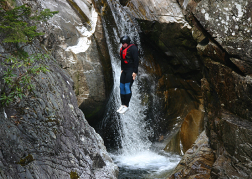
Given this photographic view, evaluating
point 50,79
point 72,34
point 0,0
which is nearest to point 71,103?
point 50,79

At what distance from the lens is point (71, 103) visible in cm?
538

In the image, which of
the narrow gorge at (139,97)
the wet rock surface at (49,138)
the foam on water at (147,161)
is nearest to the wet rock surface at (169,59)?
the narrow gorge at (139,97)

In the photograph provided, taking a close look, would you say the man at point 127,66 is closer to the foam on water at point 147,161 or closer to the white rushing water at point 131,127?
the white rushing water at point 131,127

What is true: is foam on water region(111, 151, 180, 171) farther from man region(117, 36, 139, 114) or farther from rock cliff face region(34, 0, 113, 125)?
man region(117, 36, 139, 114)

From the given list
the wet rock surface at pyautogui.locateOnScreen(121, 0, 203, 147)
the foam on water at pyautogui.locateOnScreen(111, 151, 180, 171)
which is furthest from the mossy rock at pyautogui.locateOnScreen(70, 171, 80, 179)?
the wet rock surface at pyautogui.locateOnScreen(121, 0, 203, 147)

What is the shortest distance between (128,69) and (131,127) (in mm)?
4169

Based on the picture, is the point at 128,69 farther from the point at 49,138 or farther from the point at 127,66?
the point at 49,138

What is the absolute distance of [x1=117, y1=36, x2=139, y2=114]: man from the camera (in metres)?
6.14

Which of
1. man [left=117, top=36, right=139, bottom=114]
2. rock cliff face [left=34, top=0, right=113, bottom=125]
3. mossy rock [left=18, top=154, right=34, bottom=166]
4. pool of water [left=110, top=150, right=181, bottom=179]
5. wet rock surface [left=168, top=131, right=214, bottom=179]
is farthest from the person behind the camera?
rock cliff face [left=34, top=0, right=113, bottom=125]

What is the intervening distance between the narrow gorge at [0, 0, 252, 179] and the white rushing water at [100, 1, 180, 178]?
43 millimetres

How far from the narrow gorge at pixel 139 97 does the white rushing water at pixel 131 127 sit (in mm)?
43

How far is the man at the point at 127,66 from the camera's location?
6141 mm

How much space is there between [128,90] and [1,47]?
3380mm

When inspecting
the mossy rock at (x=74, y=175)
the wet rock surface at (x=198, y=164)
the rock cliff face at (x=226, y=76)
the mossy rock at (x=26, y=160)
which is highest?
the rock cliff face at (x=226, y=76)
